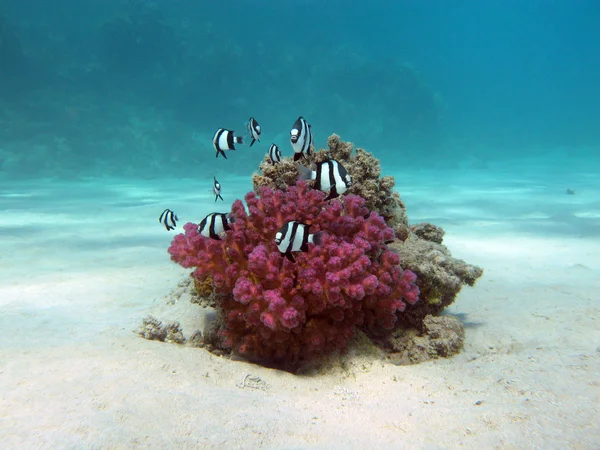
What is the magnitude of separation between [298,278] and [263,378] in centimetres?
86

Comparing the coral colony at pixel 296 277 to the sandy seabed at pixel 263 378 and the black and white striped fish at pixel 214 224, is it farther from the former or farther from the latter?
the sandy seabed at pixel 263 378

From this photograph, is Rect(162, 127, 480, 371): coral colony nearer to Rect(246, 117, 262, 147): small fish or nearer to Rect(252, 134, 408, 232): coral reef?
Rect(252, 134, 408, 232): coral reef

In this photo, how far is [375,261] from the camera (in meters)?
3.71

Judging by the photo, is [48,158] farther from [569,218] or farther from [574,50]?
[574,50]

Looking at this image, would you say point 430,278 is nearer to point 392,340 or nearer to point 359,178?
point 392,340

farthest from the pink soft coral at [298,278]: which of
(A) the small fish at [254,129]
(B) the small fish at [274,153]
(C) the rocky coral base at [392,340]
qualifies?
(A) the small fish at [254,129]

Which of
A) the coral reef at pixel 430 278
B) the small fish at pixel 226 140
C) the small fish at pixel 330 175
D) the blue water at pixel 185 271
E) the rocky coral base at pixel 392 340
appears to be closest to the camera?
the blue water at pixel 185 271

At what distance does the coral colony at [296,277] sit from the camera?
10.2ft

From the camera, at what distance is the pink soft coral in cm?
309

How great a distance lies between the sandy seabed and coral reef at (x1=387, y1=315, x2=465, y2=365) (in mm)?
143

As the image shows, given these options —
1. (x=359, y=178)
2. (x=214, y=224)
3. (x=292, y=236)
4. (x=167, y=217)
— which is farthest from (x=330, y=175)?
(x=167, y=217)

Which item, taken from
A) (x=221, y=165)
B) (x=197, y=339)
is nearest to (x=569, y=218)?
(x=197, y=339)

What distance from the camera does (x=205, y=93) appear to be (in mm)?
35656

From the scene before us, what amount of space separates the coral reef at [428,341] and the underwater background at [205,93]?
25313 mm
